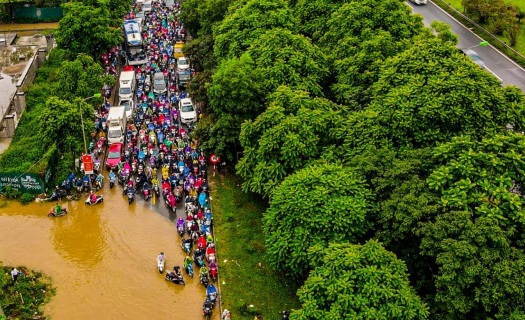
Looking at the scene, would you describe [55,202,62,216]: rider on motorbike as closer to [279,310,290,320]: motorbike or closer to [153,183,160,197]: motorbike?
[153,183,160,197]: motorbike

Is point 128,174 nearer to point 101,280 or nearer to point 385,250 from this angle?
point 101,280

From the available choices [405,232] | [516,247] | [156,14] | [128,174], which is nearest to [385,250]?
[405,232]

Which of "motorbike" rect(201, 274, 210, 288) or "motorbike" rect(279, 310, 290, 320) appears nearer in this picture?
"motorbike" rect(279, 310, 290, 320)

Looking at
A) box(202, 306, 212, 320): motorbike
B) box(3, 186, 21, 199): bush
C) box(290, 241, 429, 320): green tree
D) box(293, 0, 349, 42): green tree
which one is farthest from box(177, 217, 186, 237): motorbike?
box(293, 0, 349, 42): green tree

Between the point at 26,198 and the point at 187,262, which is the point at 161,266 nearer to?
the point at 187,262

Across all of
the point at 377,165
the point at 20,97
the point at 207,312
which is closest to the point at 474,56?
the point at 377,165

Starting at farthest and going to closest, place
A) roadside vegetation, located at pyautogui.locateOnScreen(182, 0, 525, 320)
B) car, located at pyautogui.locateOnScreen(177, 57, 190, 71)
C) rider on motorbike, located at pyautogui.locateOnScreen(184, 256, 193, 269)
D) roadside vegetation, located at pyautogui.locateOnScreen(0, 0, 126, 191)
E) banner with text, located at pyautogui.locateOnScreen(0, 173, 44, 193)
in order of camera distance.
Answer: car, located at pyautogui.locateOnScreen(177, 57, 190, 71) < roadside vegetation, located at pyautogui.locateOnScreen(0, 0, 126, 191) < banner with text, located at pyautogui.locateOnScreen(0, 173, 44, 193) < rider on motorbike, located at pyautogui.locateOnScreen(184, 256, 193, 269) < roadside vegetation, located at pyautogui.locateOnScreen(182, 0, 525, 320)

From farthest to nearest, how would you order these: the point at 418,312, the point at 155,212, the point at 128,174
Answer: the point at 128,174 → the point at 155,212 → the point at 418,312
